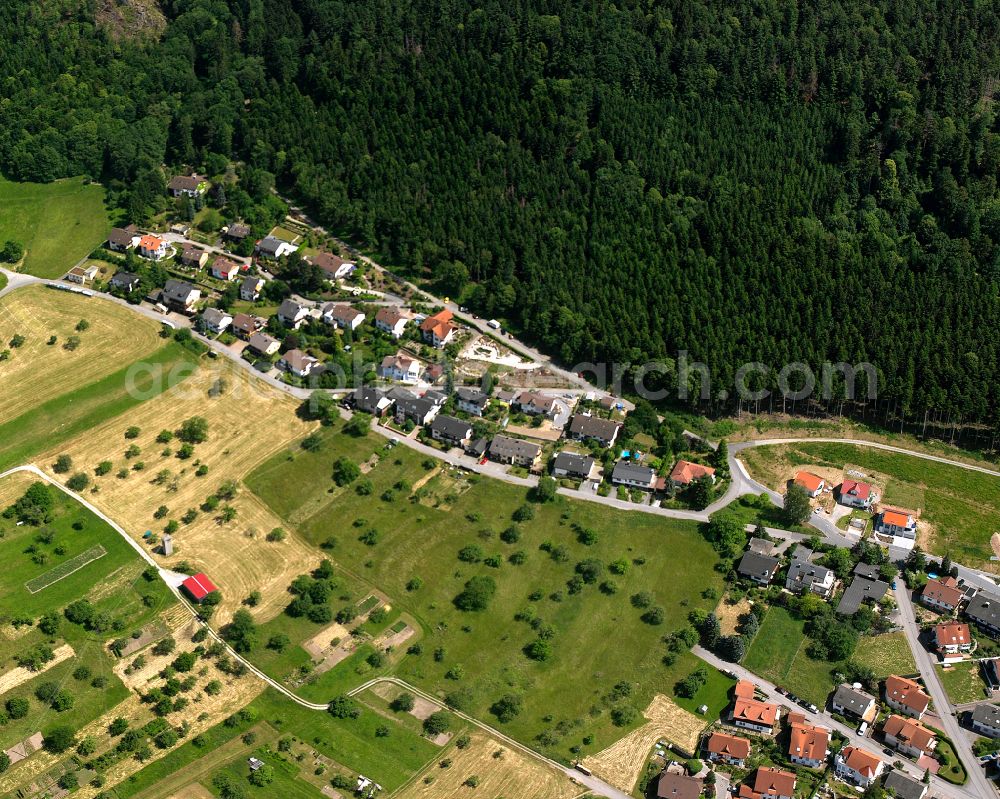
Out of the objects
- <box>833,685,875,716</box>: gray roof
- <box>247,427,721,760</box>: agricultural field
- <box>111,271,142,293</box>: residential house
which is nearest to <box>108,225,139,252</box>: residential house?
<box>111,271,142,293</box>: residential house

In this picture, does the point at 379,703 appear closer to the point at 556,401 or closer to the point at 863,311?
the point at 556,401

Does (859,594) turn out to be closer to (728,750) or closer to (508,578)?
(728,750)

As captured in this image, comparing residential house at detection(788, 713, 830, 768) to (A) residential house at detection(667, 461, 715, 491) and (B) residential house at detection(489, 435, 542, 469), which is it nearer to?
(A) residential house at detection(667, 461, 715, 491)

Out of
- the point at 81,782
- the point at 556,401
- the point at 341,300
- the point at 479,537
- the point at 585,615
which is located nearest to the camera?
the point at 81,782

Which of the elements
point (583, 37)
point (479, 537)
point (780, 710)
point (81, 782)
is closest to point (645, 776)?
point (780, 710)

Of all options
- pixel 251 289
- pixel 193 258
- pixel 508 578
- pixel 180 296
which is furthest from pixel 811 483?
pixel 193 258

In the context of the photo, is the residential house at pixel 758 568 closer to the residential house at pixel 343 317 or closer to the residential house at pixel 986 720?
the residential house at pixel 986 720

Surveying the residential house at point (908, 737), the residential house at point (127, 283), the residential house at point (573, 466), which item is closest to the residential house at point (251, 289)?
the residential house at point (127, 283)

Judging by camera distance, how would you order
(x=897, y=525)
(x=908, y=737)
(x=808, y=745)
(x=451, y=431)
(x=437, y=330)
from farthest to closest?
(x=437, y=330) → (x=451, y=431) → (x=897, y=525) → (x=908, y=737) → (x=808, y=745)
